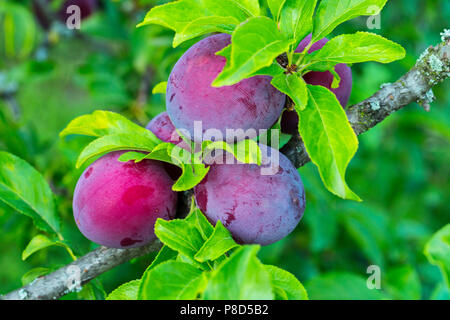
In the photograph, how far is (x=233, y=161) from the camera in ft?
2.08

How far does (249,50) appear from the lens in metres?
0.52

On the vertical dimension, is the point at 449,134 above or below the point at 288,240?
above

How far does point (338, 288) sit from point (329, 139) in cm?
65

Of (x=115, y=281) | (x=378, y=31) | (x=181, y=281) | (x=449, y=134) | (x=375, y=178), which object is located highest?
(x=378, y=31)

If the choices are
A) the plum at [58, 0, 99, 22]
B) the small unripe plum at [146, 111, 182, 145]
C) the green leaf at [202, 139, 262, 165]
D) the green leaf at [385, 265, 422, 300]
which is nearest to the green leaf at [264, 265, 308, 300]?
the green leaf at [202, 139, 262, 165]

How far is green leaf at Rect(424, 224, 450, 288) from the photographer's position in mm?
625

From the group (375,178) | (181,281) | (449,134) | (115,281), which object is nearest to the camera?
(181,281)

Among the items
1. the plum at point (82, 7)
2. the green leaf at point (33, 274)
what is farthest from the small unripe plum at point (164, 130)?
the plum at point (82, 7)

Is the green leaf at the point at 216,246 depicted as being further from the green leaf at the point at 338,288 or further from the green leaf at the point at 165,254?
the green leaf at the point at 338,288

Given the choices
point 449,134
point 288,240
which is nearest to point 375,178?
point 449,134

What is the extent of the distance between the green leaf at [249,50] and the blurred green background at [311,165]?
34 cm

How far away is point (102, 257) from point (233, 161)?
302mm

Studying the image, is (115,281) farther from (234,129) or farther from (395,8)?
(395,8)

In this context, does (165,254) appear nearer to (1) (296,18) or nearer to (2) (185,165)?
(2) (185,165)
